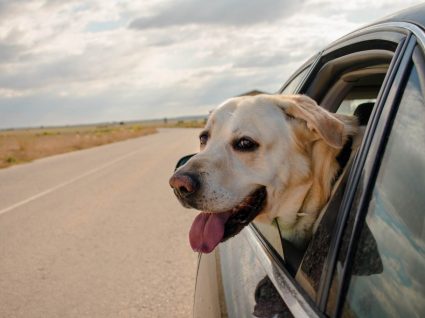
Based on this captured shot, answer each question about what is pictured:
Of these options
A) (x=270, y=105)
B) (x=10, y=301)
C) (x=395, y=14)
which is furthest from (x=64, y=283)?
(x=395, y=14)

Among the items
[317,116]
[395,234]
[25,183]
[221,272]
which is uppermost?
[317,116]

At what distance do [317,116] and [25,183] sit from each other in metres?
13.1

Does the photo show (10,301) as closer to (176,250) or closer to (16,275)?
(16,275)

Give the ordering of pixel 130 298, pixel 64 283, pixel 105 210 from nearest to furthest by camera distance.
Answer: pixel 130 298, pixel 64 283, pixel 105 210

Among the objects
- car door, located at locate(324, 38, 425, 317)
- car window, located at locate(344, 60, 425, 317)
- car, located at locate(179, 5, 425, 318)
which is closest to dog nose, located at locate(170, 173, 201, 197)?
car, located at locate(179, 5, 425, 318)

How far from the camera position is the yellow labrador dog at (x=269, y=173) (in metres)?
2.56

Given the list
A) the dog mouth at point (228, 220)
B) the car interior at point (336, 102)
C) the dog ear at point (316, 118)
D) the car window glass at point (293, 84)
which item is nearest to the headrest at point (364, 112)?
the car interior at point (336, 102)

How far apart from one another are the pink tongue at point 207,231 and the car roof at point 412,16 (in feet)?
4.24

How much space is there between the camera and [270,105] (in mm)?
2916

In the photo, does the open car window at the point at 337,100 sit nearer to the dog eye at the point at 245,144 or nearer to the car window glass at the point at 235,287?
the car window glass at the point at 235,287

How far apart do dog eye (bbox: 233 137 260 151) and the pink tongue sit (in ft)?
1.31

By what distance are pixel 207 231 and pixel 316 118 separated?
31.1 inches

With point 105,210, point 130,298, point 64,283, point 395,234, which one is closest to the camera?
point 395,234

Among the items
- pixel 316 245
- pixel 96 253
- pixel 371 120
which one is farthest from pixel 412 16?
pixel 96 253
